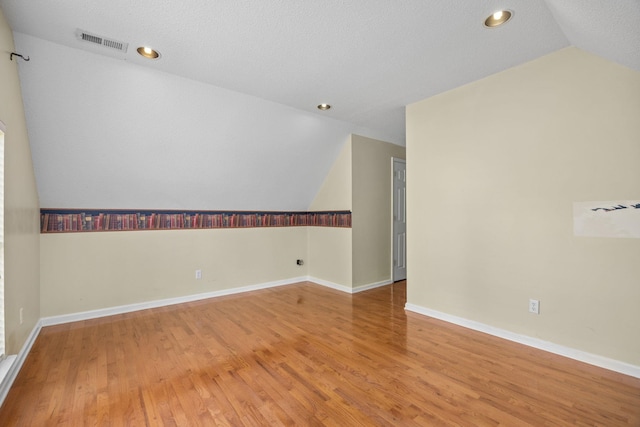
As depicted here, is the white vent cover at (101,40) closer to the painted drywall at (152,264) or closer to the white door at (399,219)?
the painted drywall at (152,264)

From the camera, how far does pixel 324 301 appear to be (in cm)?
399

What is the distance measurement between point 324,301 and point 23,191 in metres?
3.27

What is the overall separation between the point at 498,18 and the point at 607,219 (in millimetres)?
1689

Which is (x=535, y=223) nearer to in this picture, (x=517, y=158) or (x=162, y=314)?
(x=517, y=158)

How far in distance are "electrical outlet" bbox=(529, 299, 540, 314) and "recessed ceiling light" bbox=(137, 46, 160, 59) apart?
384 cm

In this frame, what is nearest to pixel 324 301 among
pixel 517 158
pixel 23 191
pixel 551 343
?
pixel 551 343

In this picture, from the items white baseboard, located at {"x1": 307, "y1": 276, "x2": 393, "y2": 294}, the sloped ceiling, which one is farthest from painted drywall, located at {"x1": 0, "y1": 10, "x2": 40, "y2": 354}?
white baseboard, located at {"x1": 307, "y1": 276, "x2": 393, "y2": 294}

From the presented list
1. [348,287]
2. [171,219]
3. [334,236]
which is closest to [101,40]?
[171,219]

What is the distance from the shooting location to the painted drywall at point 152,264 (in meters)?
3.20

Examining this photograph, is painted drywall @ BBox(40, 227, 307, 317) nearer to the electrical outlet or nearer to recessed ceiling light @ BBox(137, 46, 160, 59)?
recessed ceiling light @ BBox(137, 46, 160, 59)

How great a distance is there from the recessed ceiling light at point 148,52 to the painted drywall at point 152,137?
0.84ft

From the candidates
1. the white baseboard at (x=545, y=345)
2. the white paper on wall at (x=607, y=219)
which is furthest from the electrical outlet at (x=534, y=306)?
the white paper on wall at (x=607, y=219)

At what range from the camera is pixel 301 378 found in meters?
2.11

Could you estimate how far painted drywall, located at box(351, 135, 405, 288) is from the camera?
4445 millimetres
